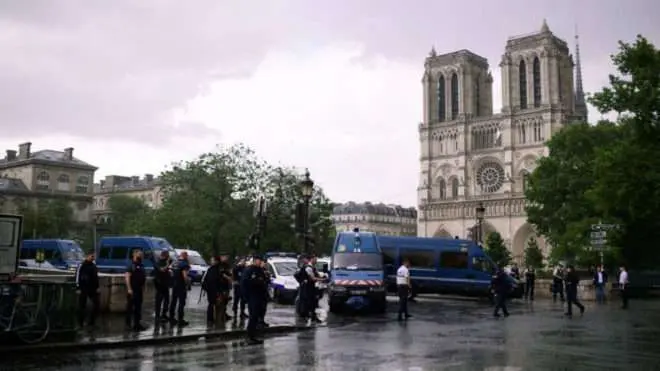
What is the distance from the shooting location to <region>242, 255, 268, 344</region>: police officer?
14406 mm

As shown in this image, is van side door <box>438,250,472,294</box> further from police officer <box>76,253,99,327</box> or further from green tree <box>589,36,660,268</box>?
police officer <box>76,253,99,327</box>

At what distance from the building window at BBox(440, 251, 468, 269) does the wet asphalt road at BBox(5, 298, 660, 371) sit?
12.9 meters

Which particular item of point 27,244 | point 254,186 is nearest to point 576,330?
point 27,244

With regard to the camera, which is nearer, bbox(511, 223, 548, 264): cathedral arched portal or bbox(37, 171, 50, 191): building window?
bbox(37, 171, 50, 191): building window

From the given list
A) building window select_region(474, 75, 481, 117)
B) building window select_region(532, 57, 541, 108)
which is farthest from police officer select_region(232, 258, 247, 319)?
building window select_region(474, 75, 481, 117)

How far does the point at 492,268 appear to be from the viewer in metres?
31.9

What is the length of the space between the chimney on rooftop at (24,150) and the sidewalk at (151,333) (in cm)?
7530

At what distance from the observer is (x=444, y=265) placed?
32.2 meters

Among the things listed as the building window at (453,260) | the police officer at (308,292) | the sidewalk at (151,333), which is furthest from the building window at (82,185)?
the police officer at (308,292)

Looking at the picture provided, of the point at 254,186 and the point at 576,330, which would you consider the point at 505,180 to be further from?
the point at 576,330

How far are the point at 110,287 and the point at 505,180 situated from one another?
82.4 m

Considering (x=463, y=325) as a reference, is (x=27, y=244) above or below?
above

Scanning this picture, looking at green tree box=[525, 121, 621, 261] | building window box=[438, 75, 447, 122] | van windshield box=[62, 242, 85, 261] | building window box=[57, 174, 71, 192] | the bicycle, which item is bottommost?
the bicycle

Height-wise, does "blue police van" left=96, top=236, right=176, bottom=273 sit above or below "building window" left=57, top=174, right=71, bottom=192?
below
